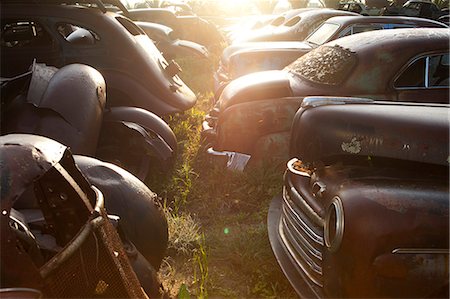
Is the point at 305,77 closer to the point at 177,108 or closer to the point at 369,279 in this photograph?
the point at 177,108

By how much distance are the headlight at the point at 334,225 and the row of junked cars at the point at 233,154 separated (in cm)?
1

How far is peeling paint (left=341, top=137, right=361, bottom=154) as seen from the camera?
2549 millimetres

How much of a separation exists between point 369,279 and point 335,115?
1093mm

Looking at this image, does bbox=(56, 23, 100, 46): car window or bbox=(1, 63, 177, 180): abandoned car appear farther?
bbox=(56, 23, 100, 46): car window

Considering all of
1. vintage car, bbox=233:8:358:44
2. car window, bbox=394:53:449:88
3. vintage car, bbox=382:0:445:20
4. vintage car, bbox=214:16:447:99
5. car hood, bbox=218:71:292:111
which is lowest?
vintage car, bbox=382:0:445:20

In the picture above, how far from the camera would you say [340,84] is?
15.1 ft

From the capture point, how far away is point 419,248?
1973 millimetres

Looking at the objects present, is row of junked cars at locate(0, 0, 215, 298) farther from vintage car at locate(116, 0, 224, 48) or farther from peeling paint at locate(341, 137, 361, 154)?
vintage car at locate(116, 0, 224, 48)

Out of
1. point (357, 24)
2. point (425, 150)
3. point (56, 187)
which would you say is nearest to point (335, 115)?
point (425, 150)

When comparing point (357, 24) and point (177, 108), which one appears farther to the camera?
point (357, 24)

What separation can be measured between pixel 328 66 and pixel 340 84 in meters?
0.31

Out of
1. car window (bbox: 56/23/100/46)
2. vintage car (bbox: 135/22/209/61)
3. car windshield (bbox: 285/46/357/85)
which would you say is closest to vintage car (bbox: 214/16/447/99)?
car windshield (bbox: 285/46/357/85)

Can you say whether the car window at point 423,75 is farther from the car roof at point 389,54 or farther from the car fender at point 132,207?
the car fender at point 132,207

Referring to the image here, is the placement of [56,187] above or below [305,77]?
above
